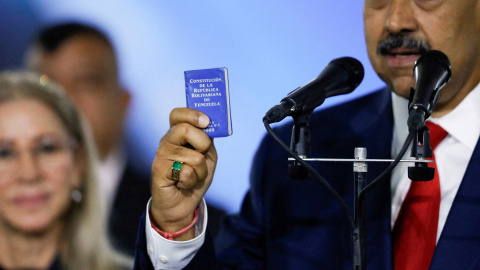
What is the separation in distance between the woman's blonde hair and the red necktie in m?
1.19

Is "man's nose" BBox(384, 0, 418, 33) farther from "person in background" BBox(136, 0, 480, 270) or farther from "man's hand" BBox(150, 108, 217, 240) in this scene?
"man's hand" BBox(150, 108, 217, 240)

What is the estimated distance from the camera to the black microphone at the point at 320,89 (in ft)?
4.01

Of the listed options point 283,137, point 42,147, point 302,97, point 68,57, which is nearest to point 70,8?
point 68,57

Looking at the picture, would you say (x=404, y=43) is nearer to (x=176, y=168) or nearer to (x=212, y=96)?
(x=212, y=96)

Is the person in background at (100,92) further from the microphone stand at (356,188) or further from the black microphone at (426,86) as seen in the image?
the black microphone at (426,86)

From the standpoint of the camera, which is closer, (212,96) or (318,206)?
(212,96)

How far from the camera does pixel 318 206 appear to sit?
6.19 ft

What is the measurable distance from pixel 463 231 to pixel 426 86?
596mm

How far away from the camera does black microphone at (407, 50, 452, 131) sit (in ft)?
3.63

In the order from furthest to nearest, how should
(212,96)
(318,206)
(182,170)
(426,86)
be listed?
1. (318,206)
2. (182,170)
3. (212,96)
4. (426,86)

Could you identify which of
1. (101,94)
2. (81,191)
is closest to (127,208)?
(81,191)

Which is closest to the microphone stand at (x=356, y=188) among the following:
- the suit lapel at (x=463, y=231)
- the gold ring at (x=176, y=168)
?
the gold ring at (x=176, y=168)

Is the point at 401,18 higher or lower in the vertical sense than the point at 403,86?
higher

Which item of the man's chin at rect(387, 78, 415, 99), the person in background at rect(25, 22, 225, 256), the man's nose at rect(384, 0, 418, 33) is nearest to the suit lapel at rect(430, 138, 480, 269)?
the man's chin at rect(387, 78, 415, 99)
